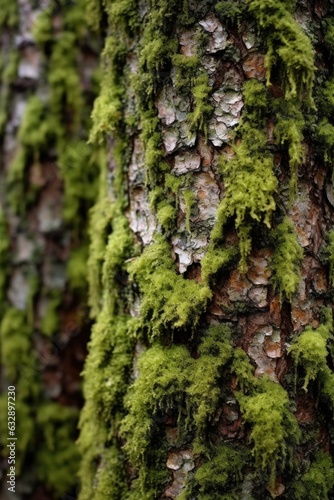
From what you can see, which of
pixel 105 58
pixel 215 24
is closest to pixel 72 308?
pixel 105 58

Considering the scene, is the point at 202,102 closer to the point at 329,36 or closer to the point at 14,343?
the point at 329,36

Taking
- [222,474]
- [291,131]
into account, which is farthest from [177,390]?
[291,131]

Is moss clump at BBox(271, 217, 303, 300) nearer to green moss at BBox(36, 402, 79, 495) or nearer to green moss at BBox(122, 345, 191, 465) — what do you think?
green moss at BBox(122, 345, 191, 465)

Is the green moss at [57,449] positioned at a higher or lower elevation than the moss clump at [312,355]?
lower


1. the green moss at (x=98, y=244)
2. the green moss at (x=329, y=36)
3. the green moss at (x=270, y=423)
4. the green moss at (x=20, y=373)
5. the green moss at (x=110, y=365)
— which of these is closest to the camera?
the green moss at (x=270, y=423)

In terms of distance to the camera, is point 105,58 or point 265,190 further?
point 105,58

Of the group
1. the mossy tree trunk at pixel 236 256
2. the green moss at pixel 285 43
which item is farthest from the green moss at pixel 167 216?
the green moss at pixel 285 43

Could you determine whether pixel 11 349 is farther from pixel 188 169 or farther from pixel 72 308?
pixel 188 169

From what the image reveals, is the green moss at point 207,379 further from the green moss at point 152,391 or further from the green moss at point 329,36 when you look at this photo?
the green moss at point 329,36
